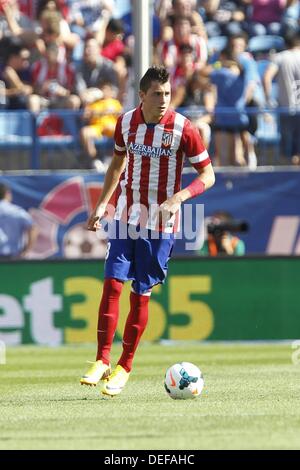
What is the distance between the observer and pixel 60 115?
717 inches

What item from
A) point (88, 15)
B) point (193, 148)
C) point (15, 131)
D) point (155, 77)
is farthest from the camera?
point (88, 15)

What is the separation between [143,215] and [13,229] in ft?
29.0

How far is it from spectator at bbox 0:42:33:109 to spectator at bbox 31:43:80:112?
6.4 inches

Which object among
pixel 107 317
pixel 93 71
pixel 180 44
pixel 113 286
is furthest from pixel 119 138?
pixel 180 44

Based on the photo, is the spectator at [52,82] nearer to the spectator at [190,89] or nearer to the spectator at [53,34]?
the spectator at [53,34]

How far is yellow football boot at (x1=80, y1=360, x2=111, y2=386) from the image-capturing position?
361 inches

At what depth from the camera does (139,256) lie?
9391 millimetres

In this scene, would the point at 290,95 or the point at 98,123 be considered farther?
the point at 290,95

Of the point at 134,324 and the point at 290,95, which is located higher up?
the point at 290,95

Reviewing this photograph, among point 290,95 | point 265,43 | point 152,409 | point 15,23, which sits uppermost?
point 15,23

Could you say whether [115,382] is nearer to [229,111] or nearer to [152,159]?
[152,159]

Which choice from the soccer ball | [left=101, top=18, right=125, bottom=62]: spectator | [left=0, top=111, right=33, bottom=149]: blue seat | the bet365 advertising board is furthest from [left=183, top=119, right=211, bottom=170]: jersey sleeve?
[left=101, top=18, right=125, bottom=62]: spectator

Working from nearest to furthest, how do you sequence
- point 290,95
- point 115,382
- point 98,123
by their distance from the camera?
point 115,382 → point 98,123 → point 290,95

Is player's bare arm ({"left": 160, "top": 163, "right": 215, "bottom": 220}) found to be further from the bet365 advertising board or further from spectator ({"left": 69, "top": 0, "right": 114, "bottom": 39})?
spectator ({"left": 69, "top": 0, "right": 114, "bottom": 39})
